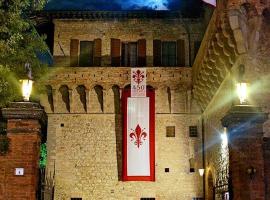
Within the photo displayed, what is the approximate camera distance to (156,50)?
77.0ft

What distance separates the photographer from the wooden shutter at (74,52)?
23384 millimetres

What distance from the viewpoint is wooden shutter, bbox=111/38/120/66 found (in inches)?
918

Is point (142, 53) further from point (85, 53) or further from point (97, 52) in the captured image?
point (85, 53)

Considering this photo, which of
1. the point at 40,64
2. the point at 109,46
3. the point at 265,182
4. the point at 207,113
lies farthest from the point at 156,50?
the point at 265,182

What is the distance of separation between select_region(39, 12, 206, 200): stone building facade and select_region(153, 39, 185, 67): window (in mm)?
51

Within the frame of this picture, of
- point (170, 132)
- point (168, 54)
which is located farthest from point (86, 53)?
point (170, 132)

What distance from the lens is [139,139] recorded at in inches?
841

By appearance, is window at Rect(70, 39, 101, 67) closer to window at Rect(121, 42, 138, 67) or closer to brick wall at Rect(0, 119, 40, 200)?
window at Rect(121, 42, 138, 67)

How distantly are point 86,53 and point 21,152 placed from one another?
14495mm

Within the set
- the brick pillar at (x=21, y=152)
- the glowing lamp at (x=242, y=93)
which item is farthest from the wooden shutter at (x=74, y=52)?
the glowing lamp at (x=242, y=93)

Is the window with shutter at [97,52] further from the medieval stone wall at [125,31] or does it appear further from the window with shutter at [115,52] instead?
the window with shutter at [115,52]

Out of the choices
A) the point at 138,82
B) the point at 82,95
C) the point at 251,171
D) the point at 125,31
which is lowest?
the point at 251,171

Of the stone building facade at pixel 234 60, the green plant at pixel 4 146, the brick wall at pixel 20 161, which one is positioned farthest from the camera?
the stone building facade at pixel 234 60

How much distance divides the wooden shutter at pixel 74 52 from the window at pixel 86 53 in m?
0.22
